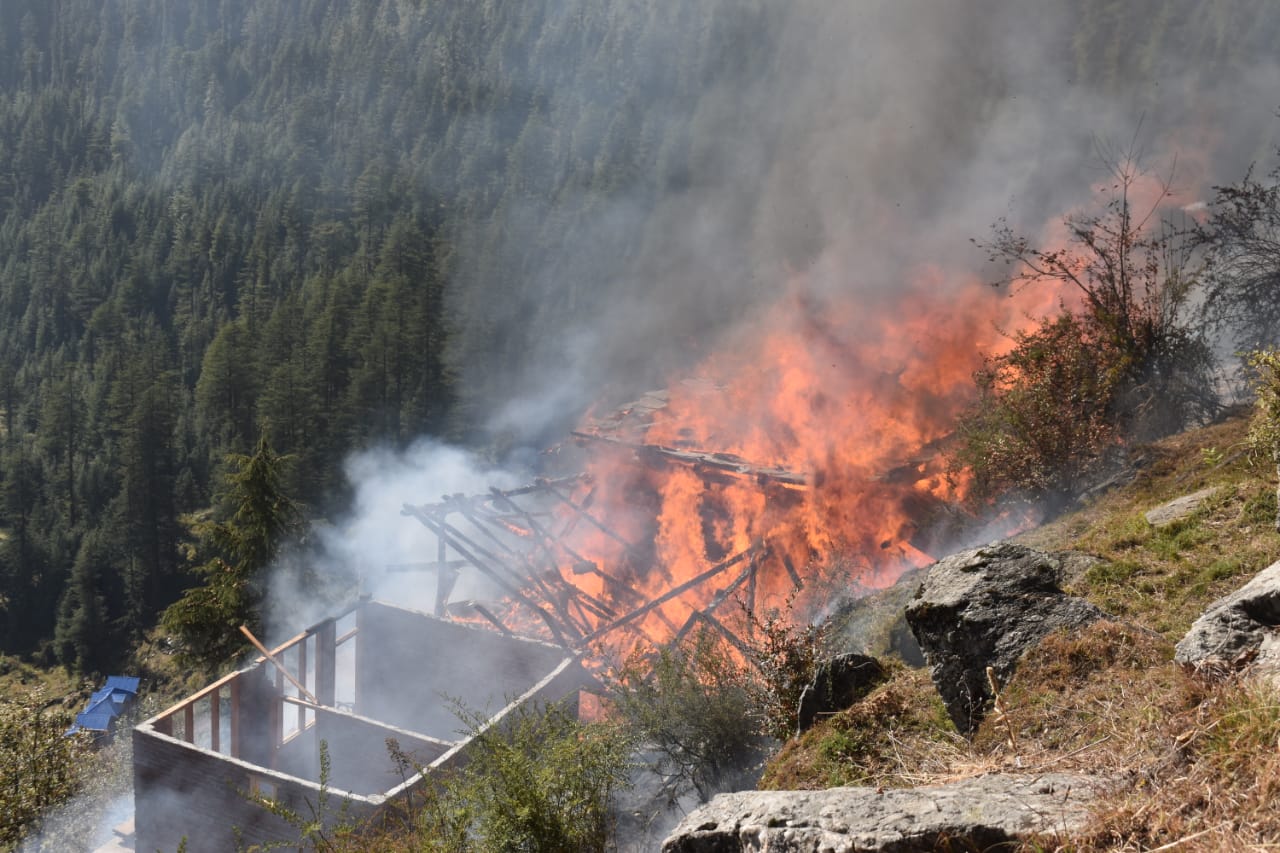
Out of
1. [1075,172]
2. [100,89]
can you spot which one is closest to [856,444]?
[1075,172]

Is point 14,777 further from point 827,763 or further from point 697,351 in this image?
point 697,351

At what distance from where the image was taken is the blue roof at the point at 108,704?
33.0 m

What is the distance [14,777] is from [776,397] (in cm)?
1792

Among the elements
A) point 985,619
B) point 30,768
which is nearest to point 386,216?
point 30,768

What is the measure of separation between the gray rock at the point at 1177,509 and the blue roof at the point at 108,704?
33.3 meters

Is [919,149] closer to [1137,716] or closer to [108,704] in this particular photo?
[1137,716]

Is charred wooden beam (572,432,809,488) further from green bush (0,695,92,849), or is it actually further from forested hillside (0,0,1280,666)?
green bush (0,695,92,849)

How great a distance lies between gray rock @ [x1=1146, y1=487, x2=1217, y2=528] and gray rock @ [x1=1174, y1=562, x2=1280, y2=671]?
4101 mm

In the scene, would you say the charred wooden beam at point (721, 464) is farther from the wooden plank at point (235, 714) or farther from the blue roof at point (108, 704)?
the blue roof at point (108, 704)

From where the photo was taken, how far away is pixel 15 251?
3489 inches

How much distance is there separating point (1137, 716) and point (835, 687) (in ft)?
12.1

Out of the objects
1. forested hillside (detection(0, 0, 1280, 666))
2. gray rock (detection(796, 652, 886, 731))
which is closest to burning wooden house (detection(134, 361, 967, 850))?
gray rock (detection(796, 652, 886, 731))

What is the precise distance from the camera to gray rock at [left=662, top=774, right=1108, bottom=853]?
13.1 feet

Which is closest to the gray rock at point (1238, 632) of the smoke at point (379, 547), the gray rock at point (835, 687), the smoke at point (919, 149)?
the gray rock at point (835, 687)
